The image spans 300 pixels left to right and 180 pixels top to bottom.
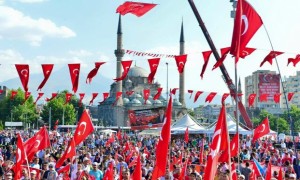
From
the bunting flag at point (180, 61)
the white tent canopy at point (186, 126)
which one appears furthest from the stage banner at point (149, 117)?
the bunting flag at point (180, 61)

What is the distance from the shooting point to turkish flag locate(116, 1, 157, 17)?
12836 millimetres

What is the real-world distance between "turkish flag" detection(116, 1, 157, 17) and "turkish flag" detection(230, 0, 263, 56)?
4.14m

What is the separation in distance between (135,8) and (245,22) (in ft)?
14.8

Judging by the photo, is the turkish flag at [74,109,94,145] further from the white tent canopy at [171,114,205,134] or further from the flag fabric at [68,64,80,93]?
the white tent canopy at [171,114,205,134]

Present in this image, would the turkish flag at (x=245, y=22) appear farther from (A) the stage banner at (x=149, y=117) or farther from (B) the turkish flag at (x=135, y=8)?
(A) the stage banner at (x=149, y=117)

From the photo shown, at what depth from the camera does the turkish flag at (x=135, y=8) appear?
1284cm

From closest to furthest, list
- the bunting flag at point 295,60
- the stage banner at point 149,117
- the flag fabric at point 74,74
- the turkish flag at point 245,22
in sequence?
1. the turkish flag at point 245,22
2. the bunting flag at point 295,60
3. the flag fabric at point 74,74
4. the stage banner at point 149,117

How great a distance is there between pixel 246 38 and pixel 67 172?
637 cm

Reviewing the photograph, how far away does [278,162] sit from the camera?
19.0m

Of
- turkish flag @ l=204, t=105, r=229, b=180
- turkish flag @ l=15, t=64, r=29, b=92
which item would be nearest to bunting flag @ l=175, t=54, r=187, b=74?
turkish flag @ l=15, t=64, r=29, b=92

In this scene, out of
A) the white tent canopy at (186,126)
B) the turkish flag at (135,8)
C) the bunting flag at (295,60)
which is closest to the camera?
the turkish flag at (135,8)

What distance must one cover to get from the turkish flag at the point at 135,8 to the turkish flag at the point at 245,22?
4143mm

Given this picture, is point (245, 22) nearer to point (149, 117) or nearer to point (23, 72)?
point (23, 72)

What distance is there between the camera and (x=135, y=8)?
12.9 meters
